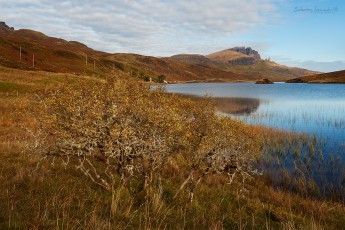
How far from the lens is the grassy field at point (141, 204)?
818cm

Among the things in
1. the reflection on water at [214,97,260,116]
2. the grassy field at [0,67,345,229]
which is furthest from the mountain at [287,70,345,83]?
the grassy field at [0,67,345,229]

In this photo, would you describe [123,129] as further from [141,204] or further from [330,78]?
[330,78]

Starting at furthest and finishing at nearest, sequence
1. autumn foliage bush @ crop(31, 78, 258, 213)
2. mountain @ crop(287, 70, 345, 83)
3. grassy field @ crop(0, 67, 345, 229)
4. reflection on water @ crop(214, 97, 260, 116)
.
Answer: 1. mountain @ crop(287, 70, 345, 83)
2. reflection on water @ crop(214, 97, 260, 116)
3. autumn foliage bush @ crop(31, 78, 258, 213)
4. grassy field @ crop(0, 67, 345, 229)

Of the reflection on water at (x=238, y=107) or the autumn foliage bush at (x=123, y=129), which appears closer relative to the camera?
the autumn foliage bush at (x=123, y=129)

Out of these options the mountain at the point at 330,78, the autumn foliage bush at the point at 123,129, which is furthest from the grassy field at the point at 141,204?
the mountain at the point at 330,78

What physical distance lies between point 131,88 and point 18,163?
6.95 meters

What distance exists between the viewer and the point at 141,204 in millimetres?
10875

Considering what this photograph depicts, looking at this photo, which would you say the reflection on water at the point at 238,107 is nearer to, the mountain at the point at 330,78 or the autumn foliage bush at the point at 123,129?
the autumn foliage bush at the point at 123,129

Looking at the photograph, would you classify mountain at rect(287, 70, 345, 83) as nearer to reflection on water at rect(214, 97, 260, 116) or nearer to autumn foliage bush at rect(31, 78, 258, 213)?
reflection on water at rect(214, 97, 260, 116)

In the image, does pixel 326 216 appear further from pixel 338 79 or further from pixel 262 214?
pixel 338 79

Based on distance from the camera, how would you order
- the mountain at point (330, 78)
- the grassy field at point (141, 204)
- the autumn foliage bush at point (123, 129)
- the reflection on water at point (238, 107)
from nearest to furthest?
the grassy field at point (141, 204)
the autumn foliage bush at point (123, 129)
the reflection on water at point (238, 107)
the mountain at point (330, 78)

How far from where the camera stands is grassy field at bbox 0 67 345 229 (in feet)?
26.9

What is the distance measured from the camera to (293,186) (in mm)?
17797

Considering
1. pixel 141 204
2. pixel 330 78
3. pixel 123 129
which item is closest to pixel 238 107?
pixel 141 204
